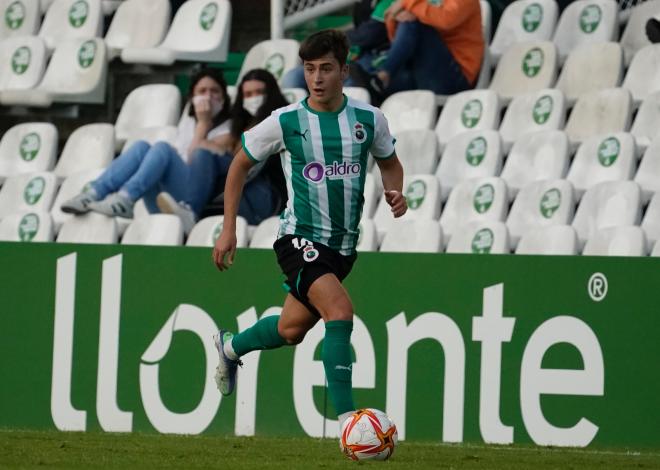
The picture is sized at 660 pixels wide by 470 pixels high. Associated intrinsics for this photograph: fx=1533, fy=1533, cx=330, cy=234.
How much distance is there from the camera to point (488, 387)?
785 centimetres

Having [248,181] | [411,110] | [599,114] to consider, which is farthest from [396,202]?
[411,110]

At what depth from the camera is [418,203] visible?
9539mm

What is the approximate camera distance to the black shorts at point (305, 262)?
618cm

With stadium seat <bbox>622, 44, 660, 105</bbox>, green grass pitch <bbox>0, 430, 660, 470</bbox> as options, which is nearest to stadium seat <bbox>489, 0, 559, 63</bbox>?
stadium seat <bbox>622, 44, 660, 105</bbox>

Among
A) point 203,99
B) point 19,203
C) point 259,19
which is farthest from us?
point 259,19

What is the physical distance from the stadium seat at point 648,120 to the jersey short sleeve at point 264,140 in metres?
3.86

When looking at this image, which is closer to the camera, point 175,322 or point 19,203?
point 175,322

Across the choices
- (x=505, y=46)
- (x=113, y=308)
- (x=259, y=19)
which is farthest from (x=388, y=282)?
(x=259, y=19)

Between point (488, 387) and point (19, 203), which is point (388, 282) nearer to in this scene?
point (488, 387)

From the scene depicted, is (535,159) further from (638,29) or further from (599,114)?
(638,29)

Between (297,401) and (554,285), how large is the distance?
1.48m

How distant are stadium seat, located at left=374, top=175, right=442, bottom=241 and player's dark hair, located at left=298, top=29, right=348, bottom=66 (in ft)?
10.8

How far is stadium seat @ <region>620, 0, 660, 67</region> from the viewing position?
10.4 metres

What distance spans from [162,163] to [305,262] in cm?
369
